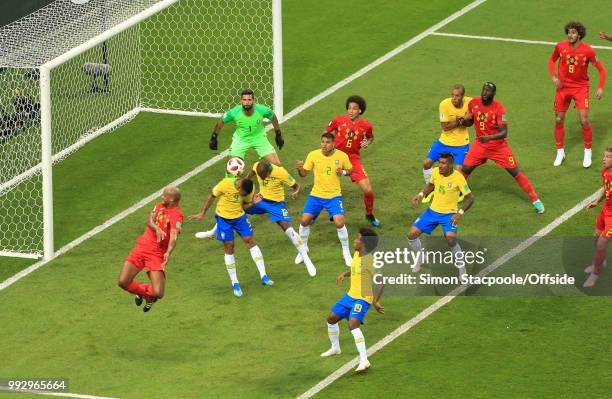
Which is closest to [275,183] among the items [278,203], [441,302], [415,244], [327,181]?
[278,203]

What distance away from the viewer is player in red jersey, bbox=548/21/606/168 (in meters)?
28.7

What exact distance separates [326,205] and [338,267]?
41.5 inches

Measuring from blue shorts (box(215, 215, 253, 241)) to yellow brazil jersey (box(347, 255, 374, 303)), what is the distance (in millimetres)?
3091

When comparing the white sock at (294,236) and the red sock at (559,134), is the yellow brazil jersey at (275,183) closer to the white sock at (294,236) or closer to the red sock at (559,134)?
the white sock at (294,236)

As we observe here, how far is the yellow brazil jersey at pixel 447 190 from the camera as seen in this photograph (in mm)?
25328

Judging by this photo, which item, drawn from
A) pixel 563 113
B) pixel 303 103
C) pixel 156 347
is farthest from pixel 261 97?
pixel 156 347

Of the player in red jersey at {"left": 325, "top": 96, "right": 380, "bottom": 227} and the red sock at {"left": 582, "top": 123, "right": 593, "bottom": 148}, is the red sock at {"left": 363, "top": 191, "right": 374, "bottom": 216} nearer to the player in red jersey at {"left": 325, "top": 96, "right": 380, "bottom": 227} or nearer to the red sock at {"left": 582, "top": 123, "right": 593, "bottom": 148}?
the player in red jersey at {"left": 325, "top": 96, "right": 380, "bottom": 227}

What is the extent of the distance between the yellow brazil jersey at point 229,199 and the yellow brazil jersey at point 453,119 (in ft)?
13.5

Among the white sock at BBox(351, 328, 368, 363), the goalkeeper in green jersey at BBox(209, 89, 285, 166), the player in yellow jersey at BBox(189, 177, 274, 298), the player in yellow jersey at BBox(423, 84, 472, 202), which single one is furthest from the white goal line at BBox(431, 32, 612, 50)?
the white sock at BBox(351, 328, 368, 363)

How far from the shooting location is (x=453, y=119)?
27859mm

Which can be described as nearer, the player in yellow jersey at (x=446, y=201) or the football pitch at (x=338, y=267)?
the football pitch at (x=338, y=267)

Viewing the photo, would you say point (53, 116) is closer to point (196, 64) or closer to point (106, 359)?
point (196, 64)

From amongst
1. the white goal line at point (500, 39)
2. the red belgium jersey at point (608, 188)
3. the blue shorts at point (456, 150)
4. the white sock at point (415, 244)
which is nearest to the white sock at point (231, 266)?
the white sock at point (415, 244)

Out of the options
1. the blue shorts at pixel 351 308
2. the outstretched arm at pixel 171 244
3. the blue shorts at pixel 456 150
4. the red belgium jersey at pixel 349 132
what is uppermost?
the red belgium jersey at pixel 349 132
